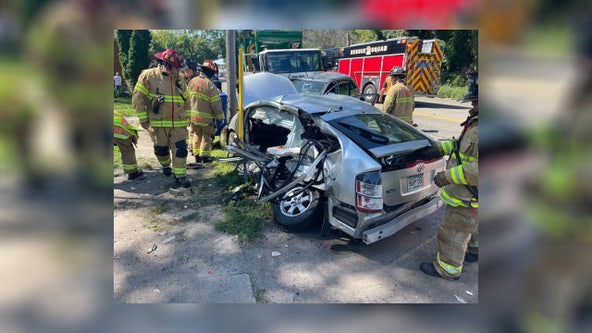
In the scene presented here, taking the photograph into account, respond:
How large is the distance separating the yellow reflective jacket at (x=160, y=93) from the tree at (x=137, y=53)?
0.20 m

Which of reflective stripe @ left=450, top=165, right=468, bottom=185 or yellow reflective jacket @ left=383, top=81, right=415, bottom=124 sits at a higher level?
yellow reflective jacket @ left=383, top=81, right=415, bottom=124

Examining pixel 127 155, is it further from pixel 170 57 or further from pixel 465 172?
pixel 465 172

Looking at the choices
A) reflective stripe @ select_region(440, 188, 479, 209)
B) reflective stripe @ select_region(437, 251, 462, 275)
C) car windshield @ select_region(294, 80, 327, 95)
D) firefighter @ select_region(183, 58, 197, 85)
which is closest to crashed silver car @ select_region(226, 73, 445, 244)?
reflective stripe @ select_region(440, 188, 479, 209)

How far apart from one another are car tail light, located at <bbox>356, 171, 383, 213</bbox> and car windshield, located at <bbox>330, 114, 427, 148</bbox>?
34 cm

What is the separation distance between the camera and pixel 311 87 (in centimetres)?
752

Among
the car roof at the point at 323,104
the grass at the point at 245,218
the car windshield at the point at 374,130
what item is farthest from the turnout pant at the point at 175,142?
the car windshield at the point at 374,130

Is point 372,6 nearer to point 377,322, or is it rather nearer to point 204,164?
point 377,322

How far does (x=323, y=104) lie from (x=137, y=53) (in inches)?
85.6

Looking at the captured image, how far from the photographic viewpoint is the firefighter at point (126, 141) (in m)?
4.29

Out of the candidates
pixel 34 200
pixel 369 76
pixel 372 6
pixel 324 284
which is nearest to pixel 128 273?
pixel 34 200

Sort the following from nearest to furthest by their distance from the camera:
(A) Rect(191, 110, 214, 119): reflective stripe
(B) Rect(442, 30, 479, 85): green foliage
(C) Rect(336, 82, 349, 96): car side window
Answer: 1. (B) Rect(442, 30, 479, 85): green foliage
2. (A) Rect(191, 110, 214, 119): reflective stripe
3. (C) Rect(336, 82, 349, 96): car side window

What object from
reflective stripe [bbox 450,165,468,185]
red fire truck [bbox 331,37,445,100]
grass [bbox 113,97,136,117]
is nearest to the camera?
reflective stripe [bbox 450,165,468,185]

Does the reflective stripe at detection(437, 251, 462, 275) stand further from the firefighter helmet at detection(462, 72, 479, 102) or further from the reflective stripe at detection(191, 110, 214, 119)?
the reflective stripe at detection(191, 110, 214, 119)

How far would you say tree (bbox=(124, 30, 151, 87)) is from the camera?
2.64 m
